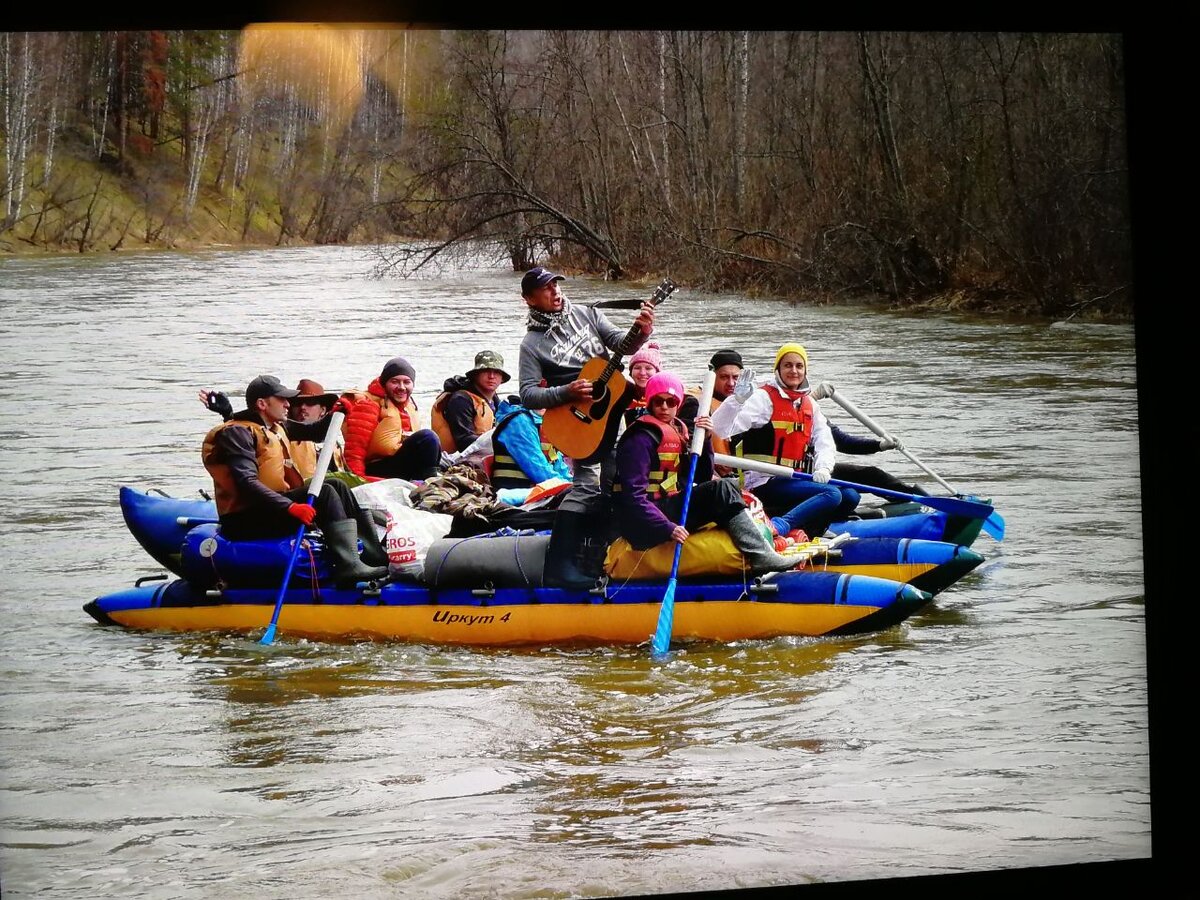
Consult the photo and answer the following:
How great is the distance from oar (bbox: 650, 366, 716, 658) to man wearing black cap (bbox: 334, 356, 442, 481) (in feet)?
3.43

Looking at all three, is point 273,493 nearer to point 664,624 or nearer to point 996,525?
point 664,624

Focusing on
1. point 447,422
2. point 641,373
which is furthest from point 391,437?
point 641,373

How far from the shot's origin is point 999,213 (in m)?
5.23

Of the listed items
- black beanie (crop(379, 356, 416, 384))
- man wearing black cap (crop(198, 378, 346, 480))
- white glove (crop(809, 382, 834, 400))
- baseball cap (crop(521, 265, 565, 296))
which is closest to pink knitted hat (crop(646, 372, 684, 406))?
baseball cap (crop(521, 265, 565, 296))

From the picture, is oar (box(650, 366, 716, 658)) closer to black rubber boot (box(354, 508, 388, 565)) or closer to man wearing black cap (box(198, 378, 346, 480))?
black rubber boot (box(354, 508, 388, 565))

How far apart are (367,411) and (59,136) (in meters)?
1.58

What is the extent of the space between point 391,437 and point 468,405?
0.95 ft

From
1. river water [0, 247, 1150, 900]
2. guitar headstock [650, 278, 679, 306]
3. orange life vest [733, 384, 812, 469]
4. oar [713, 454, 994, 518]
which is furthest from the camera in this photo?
orange life vest [733, 384, 812, 469]

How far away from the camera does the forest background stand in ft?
14.5

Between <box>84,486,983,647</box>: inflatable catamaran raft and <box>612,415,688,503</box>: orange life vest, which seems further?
<box>84,486,983,647</box>: inflatable catamaran raft

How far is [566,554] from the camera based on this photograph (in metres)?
5.31

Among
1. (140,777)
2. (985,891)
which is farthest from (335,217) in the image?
(985,891)

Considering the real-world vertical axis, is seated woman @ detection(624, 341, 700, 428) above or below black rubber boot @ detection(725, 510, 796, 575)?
above

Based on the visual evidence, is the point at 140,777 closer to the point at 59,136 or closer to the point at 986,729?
the point at 59,136
